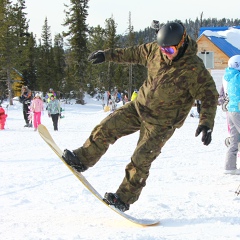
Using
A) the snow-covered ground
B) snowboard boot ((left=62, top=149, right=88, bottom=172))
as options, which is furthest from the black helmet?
the snow-covered ground

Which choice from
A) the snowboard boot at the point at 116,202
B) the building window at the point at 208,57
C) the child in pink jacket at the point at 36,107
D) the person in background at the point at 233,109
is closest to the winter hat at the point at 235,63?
the person in background at the point at 233,109

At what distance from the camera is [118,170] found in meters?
5.98

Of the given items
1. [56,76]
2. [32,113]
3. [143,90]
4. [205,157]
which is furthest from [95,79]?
[143,90]

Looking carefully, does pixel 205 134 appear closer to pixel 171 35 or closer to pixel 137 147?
pixel 137 147

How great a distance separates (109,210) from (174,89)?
4.54 feet

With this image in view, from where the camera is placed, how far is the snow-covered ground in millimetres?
2959

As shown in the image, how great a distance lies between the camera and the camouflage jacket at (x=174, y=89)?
320cm

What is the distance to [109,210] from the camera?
144 inches

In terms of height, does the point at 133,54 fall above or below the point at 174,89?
above

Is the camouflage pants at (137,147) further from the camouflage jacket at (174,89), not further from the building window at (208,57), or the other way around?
the building window at (208,57)

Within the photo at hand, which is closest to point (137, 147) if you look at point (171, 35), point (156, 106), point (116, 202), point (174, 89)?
point (156, 106)

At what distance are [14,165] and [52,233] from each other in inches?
154

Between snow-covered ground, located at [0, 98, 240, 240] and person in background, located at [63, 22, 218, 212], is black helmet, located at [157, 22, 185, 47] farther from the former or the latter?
snow-covered ground, located at [0, 98, 240, 240]

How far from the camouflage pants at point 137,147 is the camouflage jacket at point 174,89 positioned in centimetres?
10
